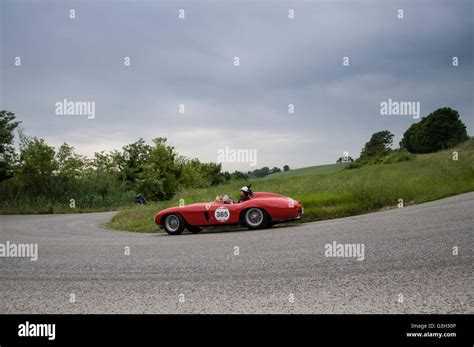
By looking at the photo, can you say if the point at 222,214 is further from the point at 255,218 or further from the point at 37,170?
the point at 37,170

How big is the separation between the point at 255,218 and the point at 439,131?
61530 mm

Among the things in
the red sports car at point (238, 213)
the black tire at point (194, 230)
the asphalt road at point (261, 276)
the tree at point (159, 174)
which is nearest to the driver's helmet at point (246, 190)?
the red sports car at point (238, 213)

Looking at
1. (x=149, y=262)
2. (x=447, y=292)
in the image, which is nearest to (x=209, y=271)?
(x=149, y=262)

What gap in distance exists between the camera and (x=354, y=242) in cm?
789

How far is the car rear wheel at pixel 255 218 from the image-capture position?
37.6 ft

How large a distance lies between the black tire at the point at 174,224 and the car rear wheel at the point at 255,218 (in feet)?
6.44

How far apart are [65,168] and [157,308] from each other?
1524 inches

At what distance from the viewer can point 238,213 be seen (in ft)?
38.0

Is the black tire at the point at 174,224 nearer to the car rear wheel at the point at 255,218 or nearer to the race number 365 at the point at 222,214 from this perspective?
the race number 365 at the point at 222,214
